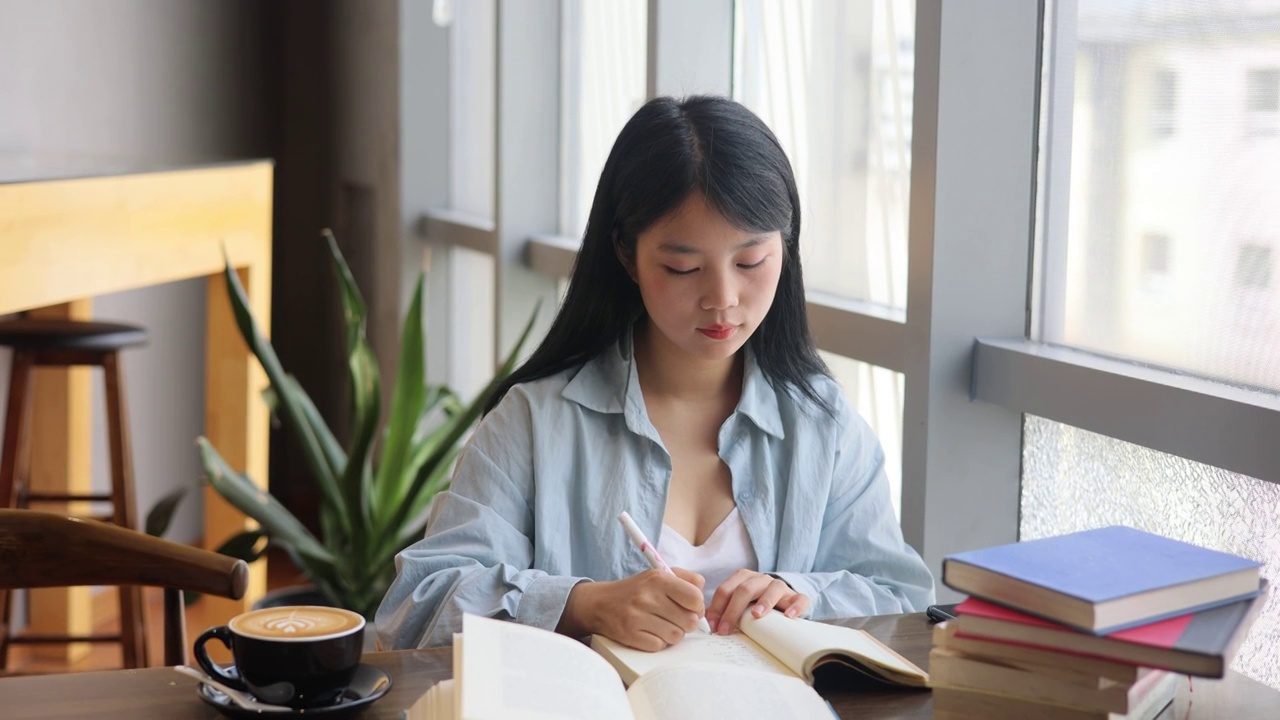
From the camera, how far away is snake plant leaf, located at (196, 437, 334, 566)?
8.85 ft

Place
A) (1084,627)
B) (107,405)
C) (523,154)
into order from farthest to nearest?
(523,154) → (107,405) → (1084,627)

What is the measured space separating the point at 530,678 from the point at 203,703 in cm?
27

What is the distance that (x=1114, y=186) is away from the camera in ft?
5.06

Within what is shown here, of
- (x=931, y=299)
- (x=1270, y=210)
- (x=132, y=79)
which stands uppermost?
A: (x=132, y=79)

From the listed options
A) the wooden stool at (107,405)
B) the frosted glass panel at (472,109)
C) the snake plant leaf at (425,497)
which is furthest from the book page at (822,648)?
the frosted glass panel at (472,109)

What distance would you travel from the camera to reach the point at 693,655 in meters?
1.08

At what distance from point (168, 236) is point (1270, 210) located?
237 cm

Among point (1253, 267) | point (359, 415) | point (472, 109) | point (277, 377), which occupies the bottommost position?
point (359, 415)

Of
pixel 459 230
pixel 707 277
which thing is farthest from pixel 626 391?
pixel 459 230

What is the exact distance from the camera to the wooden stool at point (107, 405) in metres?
2.81

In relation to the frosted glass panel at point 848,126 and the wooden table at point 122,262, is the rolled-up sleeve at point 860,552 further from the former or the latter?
the wooden table at point 122,262

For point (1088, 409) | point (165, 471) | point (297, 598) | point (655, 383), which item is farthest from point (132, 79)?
point (1088, 409)

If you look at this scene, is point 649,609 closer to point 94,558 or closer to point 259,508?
point 94,558

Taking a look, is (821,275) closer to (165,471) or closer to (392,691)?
(392,691)
